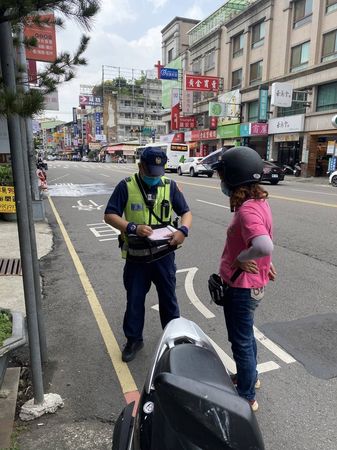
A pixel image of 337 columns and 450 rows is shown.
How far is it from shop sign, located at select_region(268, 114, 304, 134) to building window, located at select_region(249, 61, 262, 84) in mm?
5689

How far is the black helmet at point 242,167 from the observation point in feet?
7.70

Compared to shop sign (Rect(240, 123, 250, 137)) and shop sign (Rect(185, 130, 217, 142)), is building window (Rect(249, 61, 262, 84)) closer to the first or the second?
shop sign (Rect(240, 123, 250, 137))

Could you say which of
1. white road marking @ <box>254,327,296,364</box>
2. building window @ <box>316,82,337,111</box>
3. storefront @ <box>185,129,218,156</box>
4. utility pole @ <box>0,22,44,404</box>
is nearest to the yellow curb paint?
utility pole @ <box>0,22,44,404</box>

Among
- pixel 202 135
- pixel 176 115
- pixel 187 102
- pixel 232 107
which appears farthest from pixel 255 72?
pixel 176 115

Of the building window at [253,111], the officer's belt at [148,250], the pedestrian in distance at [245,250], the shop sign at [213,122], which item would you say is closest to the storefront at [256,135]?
the building window at [253,111]

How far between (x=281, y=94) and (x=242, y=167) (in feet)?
87.7

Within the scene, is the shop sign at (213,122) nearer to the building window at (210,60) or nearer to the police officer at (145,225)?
the building window at (210,60)

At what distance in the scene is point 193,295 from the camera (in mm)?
4961

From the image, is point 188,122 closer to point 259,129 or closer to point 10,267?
point 259,129

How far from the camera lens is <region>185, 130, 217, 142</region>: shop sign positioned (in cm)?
3961

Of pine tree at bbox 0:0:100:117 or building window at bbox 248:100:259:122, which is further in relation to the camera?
building window at bbox 248:100:259:122

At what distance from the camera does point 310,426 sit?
102 inches

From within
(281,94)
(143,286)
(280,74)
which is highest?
(280,74)

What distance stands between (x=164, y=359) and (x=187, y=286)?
3792 millimetres
